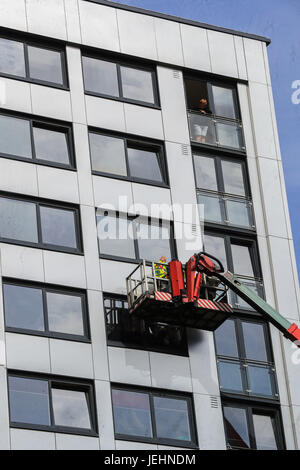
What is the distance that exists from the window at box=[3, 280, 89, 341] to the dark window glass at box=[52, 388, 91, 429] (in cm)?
230

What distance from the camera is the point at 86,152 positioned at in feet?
220

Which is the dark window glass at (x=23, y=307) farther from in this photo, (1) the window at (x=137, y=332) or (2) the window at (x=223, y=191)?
(2) the window at (x=223, y=191)

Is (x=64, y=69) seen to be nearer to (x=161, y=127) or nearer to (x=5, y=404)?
(x=161, y=127)

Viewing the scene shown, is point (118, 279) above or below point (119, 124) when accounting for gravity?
below

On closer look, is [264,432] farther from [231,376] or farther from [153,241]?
[153,241]

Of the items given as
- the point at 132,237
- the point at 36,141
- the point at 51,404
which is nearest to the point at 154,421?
the point at 51,404

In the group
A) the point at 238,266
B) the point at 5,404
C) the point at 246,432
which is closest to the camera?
the point at 5,404

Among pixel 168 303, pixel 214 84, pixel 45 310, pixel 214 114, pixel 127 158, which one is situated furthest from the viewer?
pixel 214 84

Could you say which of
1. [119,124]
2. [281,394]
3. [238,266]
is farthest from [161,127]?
[281,394]

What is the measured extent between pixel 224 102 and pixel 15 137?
37.2ft

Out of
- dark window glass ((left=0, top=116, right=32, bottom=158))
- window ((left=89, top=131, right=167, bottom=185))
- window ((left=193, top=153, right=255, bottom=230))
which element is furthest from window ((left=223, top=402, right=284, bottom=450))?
dark window glass ((left=0, top=116, right=32, bottom=158))

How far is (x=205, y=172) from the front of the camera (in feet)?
229

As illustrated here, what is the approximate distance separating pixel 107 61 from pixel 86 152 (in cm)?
564

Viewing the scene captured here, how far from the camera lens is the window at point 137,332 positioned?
63188 mm
